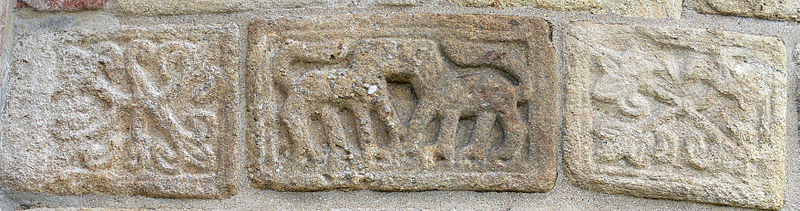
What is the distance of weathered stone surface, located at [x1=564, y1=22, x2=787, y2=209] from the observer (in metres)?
1.37

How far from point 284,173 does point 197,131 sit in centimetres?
16

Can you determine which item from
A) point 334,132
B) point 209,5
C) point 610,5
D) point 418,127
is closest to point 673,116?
point 610,5

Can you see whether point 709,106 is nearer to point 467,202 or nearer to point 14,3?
point 467,202

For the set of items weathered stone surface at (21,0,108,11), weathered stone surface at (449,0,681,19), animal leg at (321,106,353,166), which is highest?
weathered stone surface at (449,0,681,19)

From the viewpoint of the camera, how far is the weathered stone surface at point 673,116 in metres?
1.37

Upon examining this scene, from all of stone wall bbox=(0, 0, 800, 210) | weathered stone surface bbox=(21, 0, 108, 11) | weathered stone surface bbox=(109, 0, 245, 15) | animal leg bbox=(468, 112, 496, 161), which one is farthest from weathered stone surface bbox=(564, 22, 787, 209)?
weathered stone surface bbox=(21, 0, 108, 11)

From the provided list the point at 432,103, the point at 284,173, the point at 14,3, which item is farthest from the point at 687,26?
the point at 14,3

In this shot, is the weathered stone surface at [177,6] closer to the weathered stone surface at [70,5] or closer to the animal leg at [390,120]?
the weathered stone surface at [70,5]

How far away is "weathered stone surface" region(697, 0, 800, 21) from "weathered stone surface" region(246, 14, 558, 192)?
1.09 ft

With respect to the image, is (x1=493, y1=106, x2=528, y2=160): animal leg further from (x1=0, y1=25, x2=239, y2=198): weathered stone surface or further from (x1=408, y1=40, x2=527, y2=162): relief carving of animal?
(x1=0, y1=25, x2=239, y2=198): weathered stone surface

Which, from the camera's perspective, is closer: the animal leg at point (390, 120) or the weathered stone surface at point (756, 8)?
the animal leg at point (390, 120)

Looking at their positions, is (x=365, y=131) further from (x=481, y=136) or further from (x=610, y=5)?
(x=610, y=5)

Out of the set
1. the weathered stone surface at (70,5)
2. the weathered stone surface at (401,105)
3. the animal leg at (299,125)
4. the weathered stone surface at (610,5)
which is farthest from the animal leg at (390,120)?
the weathered stone surface at (70,5)

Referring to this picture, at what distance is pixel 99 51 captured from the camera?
4.60 feet
